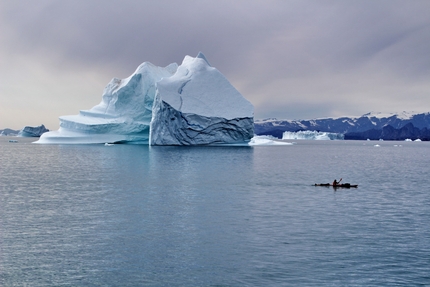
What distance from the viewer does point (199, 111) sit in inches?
1973

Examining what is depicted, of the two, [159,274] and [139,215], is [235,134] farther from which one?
[159,274]

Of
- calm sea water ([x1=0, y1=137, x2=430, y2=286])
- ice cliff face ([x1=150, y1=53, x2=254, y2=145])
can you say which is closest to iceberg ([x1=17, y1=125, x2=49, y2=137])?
A: ice cliff face ([x1=150, y1=53, x2=254, y2=145])

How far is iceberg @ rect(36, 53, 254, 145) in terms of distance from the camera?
50.8 meters

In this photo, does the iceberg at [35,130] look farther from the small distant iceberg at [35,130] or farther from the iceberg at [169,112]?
the iceberg at [169,112]

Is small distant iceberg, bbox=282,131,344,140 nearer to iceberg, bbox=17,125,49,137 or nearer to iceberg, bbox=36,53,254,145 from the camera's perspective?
iceberg, bbox=17,125,49,137

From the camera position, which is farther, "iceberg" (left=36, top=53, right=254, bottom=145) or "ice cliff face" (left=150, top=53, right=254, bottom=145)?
"iceberg" (left=36, top=53, right=254, bottom=145)

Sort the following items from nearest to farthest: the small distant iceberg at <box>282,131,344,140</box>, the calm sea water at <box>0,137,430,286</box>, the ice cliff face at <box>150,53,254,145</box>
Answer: the calm sea water at <box>0,137,430,286</box> < the ice cliff face at <box>150,53,254,145</box> < the small distant iceberg at <box>282,131,344,140</box>

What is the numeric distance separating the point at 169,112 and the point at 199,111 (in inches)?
133

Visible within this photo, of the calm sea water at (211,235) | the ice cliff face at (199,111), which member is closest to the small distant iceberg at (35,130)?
the ice cliff face at (199,111)

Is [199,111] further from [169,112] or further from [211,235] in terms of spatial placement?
[211,235]

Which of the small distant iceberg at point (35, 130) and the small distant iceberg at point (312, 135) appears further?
the small distant iceberg at point (312, 135)

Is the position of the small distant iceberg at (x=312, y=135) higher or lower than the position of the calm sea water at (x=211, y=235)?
higher

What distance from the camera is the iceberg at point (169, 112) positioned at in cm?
5075

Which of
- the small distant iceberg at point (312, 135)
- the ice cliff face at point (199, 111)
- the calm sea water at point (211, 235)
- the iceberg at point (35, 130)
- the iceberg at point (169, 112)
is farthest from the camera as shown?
the small distant iceberg at point (312, 135)
